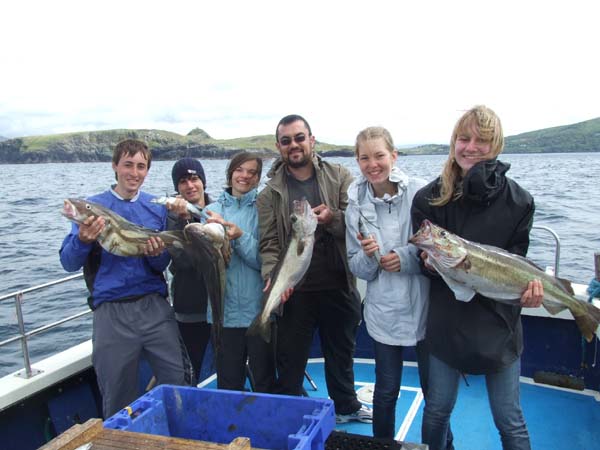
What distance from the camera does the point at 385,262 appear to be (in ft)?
11.8

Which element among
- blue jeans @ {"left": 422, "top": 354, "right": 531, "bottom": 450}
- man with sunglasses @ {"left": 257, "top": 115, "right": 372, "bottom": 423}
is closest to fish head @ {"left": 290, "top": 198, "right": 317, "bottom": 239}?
man with sunglasses @ {"left": 257, "top": 115, "right": 372, "bottom": 423}

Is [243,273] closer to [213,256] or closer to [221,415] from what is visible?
[213,256]

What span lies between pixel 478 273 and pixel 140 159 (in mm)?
3000

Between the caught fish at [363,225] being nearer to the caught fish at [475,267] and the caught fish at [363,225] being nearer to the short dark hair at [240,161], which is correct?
the caught fish at [475,267]

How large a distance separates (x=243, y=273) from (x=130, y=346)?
1.15 meters

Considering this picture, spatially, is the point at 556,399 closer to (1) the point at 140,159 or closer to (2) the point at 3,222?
(1) the point at 140,159

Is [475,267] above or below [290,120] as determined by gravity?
below

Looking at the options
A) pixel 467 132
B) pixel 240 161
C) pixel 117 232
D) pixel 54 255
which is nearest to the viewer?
pixel 467 132

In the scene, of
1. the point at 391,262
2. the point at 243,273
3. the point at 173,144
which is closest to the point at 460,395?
the point at 391,262

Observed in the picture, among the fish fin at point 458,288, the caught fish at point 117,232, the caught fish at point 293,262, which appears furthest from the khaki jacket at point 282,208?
the fish fin at point 458,288

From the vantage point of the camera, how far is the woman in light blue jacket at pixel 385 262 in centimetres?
366

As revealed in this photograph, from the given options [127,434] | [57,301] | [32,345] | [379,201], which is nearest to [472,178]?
[379,201]

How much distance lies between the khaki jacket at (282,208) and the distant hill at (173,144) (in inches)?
3439

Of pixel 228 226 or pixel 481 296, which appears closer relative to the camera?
pixel 481 296
